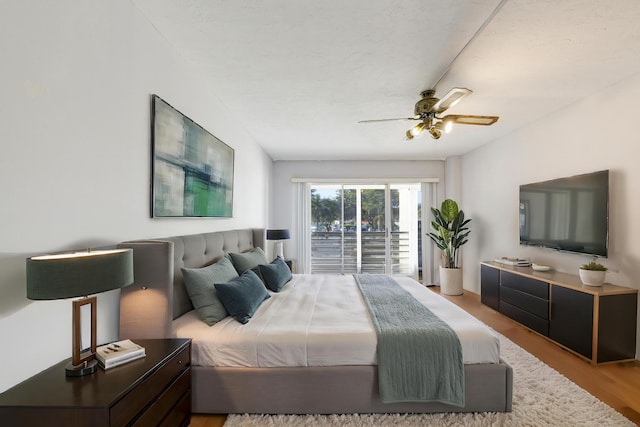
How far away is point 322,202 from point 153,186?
4.21 meters

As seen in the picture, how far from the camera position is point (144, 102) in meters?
1.95

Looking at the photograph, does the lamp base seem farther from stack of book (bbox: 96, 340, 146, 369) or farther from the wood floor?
the wood floor

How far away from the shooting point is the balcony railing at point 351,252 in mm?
6004

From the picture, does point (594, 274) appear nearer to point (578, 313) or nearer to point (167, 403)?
point (578, 313)

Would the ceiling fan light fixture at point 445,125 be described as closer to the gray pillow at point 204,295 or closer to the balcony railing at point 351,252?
the gray pillow at point 204,295

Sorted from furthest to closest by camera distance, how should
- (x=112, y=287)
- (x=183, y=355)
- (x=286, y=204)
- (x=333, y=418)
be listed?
(x=286, y=204) < (x=333, y=418) < (x=183, y=355) < (x=112, y=287)

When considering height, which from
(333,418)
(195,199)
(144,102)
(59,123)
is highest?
(144,102)

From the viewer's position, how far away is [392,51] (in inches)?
87.3

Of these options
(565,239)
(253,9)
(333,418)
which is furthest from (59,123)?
(565,239)

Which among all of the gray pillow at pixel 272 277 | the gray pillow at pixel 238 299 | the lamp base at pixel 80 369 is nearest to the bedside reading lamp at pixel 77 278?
the lamp base at pixel 80 369

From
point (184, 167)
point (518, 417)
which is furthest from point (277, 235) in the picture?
point (518, 417)

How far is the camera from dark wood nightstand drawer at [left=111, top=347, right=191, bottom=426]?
3.76 ft

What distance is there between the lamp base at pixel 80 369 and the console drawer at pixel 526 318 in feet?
12.5

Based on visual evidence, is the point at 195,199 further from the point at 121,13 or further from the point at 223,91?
the point at 121,13
